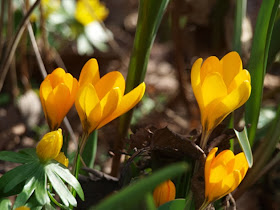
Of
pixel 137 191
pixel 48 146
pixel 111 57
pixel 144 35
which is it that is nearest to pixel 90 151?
pixel 144 35

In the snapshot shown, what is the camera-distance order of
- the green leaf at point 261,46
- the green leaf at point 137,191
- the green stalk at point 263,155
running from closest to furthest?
1. the green leaf at point 137,191
2. the green leaf at point 261,46
3. the green stalk at point 263,155

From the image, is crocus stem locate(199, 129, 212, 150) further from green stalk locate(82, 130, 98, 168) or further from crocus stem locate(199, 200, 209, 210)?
green stalk locate(82, 130, 98, 168)

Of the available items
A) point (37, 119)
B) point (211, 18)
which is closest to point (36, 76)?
point (37, 119)

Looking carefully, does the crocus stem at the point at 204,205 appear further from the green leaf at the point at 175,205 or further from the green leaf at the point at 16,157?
the green leaf at the point at 16,157

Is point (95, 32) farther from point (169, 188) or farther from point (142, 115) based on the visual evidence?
point (169, 188)

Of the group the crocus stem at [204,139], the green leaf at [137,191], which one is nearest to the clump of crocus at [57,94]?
the crocus stem at [204,139]

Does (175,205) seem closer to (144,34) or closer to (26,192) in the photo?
(26,192)
